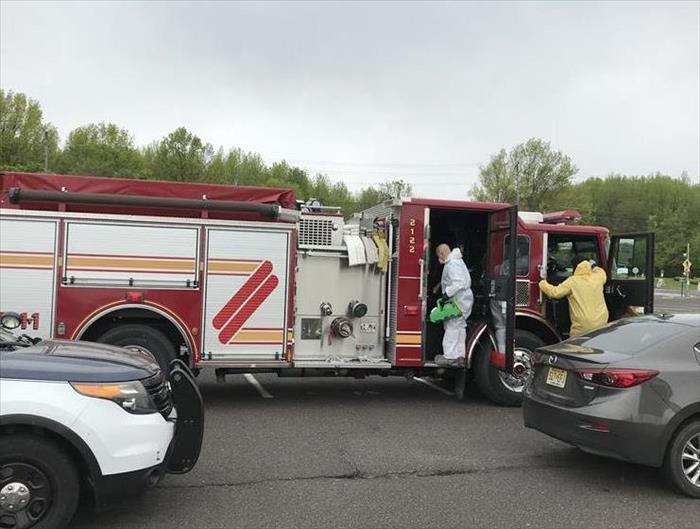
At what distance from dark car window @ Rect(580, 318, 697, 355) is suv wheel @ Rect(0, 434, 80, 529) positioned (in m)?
4.53

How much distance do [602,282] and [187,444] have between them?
249 inches

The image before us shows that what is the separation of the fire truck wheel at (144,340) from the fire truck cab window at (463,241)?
3.63m

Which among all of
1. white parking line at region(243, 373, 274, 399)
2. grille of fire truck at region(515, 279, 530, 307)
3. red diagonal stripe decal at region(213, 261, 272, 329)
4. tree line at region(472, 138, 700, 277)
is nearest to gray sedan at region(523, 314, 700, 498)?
grille of fire truck at region(515, 279, 530, 307)

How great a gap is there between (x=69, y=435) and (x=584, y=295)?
22.6 ft

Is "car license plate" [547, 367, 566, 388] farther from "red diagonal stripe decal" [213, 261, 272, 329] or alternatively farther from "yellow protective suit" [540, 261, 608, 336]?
"red diagonal stripe decal" [213, 261, 272, 329]

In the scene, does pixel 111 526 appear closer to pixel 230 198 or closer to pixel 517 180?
pixel 230 198

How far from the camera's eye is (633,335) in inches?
241

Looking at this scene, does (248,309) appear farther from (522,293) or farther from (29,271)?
(522,293)

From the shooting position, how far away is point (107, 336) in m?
7.65

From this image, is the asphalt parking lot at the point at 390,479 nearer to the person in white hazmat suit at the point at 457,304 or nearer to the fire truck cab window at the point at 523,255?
the person in white hazmat suit at the point at 457,304

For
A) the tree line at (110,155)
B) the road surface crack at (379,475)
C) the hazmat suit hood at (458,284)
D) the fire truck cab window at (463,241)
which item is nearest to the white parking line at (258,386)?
the fire truck cab window at (463,241)

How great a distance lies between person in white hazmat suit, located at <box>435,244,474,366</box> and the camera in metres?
8.59

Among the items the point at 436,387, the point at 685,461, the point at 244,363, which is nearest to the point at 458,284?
the point at 436,387

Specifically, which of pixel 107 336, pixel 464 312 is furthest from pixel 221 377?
pixel 464 312
